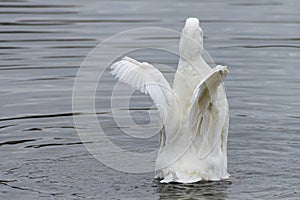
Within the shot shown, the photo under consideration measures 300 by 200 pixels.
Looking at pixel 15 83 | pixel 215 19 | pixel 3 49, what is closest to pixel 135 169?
pixel 15 83

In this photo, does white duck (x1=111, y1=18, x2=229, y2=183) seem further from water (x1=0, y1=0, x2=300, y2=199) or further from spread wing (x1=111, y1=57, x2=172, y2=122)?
water (x1=0, y1=0, x2=300, y2=199)

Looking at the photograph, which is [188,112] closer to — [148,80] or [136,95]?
[148,80]

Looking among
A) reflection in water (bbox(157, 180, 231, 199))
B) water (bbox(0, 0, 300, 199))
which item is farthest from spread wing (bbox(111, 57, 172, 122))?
water (bbox(0, 0, 300, 199))

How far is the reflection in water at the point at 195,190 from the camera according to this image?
10.6m

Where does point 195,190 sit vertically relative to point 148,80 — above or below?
below

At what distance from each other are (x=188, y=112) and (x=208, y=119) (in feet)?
0.74

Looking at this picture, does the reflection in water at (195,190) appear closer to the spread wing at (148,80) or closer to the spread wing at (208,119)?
the spread wing at (208,119)

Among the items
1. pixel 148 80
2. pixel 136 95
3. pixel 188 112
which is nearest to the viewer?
pixel 148 80

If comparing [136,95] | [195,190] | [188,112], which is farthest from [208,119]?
[136,95]

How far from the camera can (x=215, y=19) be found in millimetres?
20516

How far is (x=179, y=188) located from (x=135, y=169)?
85 cm

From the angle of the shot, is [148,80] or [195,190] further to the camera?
[195,190]

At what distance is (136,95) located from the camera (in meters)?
14.9

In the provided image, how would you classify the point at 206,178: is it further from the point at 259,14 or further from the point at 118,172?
the point at 259,14
